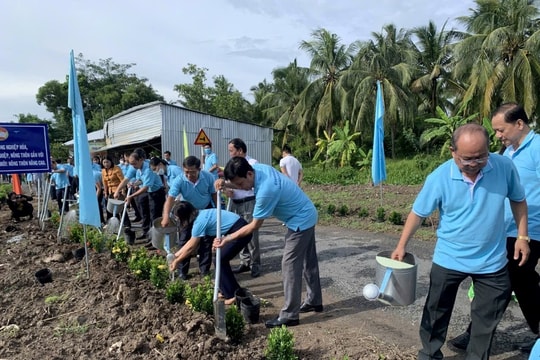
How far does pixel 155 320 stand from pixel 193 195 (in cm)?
203

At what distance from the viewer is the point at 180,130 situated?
2019cm

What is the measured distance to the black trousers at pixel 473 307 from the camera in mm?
2527

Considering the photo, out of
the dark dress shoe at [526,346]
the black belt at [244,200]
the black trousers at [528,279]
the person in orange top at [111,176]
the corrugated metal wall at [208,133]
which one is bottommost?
the dark dress shoe at [526,346]

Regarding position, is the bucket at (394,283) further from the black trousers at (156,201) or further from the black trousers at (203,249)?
the black trousers at (156,201)

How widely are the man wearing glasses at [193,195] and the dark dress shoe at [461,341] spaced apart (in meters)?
2.91

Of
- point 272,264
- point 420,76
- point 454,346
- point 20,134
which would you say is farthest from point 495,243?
point 420,76

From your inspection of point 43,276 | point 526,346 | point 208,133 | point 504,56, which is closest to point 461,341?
point 526,346

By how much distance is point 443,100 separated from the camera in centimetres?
2848

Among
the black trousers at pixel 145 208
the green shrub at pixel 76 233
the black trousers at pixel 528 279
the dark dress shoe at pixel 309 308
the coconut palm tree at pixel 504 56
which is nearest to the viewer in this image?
the black trousers at pixel 528 279

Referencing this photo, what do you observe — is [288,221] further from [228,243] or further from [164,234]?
[164,234]

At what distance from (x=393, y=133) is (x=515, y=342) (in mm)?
22502

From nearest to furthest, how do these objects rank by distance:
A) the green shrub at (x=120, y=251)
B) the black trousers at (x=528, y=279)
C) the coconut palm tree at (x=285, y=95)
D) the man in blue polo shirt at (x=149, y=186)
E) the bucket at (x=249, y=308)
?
the black trousers at (x=528, y=279) < the bucket at (x=249, y=308) < the green shrub at (x=120, y=251) < the man in blue polo shirt at (x=149, y=186) < the coconut palm tree at (x=285, y=95)

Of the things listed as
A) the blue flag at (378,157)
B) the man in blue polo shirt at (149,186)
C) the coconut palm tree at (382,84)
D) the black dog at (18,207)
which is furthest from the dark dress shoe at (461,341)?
the coconut palm tree at (382,84)

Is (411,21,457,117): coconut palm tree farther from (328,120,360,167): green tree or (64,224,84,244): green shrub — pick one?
(64,224,84,244): green shrub
